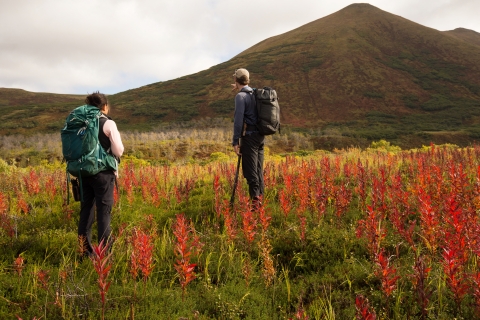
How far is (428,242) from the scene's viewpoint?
282cm

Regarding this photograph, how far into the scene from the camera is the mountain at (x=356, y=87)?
4438 cm

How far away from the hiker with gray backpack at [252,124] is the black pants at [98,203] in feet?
6.20

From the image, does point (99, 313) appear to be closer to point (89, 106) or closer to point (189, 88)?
point (89, 106)

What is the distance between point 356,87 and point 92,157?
60346 mm

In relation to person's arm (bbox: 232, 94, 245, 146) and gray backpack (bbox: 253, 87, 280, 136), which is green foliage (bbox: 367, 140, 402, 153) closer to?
gray backpack (bbox: 253, 87, 280, 136)

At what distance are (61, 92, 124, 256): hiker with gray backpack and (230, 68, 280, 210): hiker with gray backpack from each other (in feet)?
5.93

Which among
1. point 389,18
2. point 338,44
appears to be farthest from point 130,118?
point 389,18

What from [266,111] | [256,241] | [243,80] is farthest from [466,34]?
[256,241]

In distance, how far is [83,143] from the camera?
3.28 m

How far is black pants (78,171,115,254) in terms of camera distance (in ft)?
11.3

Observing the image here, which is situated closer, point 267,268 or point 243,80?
point 267,268

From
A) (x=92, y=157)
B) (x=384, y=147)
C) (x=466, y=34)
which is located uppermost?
(x=466, y=34)

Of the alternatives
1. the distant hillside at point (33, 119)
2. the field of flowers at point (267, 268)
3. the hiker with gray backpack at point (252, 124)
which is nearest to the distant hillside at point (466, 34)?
the distant hillside at point (33, 119)

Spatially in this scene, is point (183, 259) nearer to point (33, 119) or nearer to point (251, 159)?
point (251, 159)
